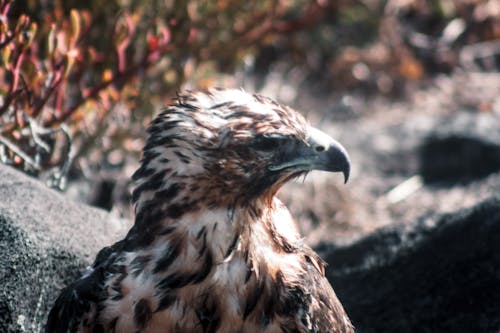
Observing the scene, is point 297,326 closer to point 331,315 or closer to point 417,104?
point 331,315

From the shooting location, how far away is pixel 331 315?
11.8 feet

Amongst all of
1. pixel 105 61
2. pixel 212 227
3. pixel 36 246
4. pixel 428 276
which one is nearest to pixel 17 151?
pixel 36 246

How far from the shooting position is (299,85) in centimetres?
873

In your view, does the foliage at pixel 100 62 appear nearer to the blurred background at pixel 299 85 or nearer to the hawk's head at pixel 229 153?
the blurred background at pixel 299 85

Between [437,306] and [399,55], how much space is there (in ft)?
16.1

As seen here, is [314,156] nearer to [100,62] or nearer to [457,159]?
[100,62]

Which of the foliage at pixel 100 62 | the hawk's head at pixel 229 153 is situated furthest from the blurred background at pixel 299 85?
the hawk's head at pixel 229 153

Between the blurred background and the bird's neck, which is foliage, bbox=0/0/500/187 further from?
the bird's neck

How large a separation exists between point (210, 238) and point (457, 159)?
4.50 m

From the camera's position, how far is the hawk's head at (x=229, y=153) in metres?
3.41

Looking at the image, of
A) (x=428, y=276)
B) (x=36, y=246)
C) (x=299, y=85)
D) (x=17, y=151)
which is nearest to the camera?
(x=36, y=246)

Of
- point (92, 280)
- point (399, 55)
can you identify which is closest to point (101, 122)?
point (92, 280)

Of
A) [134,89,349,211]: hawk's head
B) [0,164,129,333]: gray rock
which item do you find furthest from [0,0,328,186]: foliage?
[134,89,349,211]: hawk's head

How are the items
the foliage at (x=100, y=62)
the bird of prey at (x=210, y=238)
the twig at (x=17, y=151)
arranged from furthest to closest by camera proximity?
1. the foliage at (x=100, y=62)
2. the twig at (x=17, y=151)
3. the bird of prey at (x=210, y=238)
